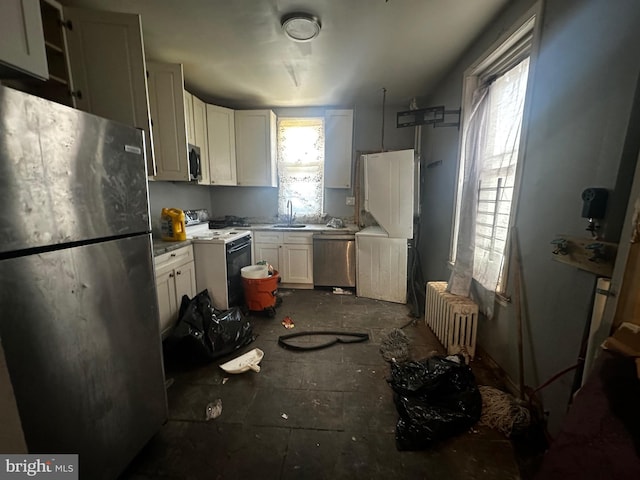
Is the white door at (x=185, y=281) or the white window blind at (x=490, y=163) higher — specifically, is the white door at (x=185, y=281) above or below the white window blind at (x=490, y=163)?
below

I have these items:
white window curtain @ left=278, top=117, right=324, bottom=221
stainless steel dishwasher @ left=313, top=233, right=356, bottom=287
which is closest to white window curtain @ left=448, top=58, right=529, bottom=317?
stainless steel dishwasher @ left=313, top=233, right=356, bottom=287

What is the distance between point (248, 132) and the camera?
3.67 meters

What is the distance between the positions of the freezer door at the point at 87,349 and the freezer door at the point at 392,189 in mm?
2470

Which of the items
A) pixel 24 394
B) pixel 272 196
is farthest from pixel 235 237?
pixel 24 394

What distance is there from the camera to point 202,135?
10.7ft

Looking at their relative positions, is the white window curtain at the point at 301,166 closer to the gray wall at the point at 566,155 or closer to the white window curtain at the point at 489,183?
the white window curtain at the point at 489,183

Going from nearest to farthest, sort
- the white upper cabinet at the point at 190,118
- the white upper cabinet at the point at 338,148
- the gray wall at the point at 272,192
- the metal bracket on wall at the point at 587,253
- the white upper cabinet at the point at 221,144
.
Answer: the metal bracket on wall at the point at 587,253 → the white upper cabinet at the point at 190,118 → the white upper cabinet at the point at 221,144 → the gray wall at the point at 272,192 → the white upper cabinet at the point at 338,148

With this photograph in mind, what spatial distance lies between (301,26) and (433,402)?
108 inches

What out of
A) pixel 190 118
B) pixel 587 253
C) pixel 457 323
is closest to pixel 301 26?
pixel 190 118

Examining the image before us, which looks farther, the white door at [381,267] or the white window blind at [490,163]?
the white door at [381,267]

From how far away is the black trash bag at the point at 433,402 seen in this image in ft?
4.48

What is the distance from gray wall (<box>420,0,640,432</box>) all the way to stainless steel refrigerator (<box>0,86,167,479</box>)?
2052 millimetres

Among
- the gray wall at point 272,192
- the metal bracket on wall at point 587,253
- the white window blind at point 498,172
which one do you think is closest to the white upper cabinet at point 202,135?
the gray wall at point 272,192

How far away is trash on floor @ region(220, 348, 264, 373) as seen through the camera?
1908mm
